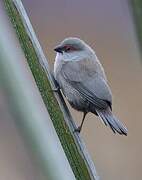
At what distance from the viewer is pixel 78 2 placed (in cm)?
425

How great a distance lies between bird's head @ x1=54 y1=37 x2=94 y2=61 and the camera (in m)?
1.75

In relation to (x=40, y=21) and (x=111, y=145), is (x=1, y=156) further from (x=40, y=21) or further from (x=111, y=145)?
(x=40, y=21)

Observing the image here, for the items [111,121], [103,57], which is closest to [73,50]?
[111,121]

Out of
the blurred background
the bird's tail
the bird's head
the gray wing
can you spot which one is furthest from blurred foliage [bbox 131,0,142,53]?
the blurred background

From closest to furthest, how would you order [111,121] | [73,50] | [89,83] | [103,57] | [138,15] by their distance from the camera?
1. [138,15]
2. [111,121]
3. [89,83]
4. [73,50]
5. [103,57]

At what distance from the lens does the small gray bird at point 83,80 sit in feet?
5.06

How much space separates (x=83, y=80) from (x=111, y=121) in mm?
216

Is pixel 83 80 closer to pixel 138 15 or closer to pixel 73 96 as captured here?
pixel 73 96

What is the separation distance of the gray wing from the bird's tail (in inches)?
0.6

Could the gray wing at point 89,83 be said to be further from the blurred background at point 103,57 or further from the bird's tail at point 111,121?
the blurred background at point 103,57

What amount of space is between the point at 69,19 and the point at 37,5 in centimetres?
24

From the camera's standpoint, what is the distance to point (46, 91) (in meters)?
0.74

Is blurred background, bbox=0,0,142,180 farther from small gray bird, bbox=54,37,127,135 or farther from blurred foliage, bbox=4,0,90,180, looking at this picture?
blurred foliage, bbox=4,0,90,180

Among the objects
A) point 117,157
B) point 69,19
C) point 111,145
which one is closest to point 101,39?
→ point 69,19
